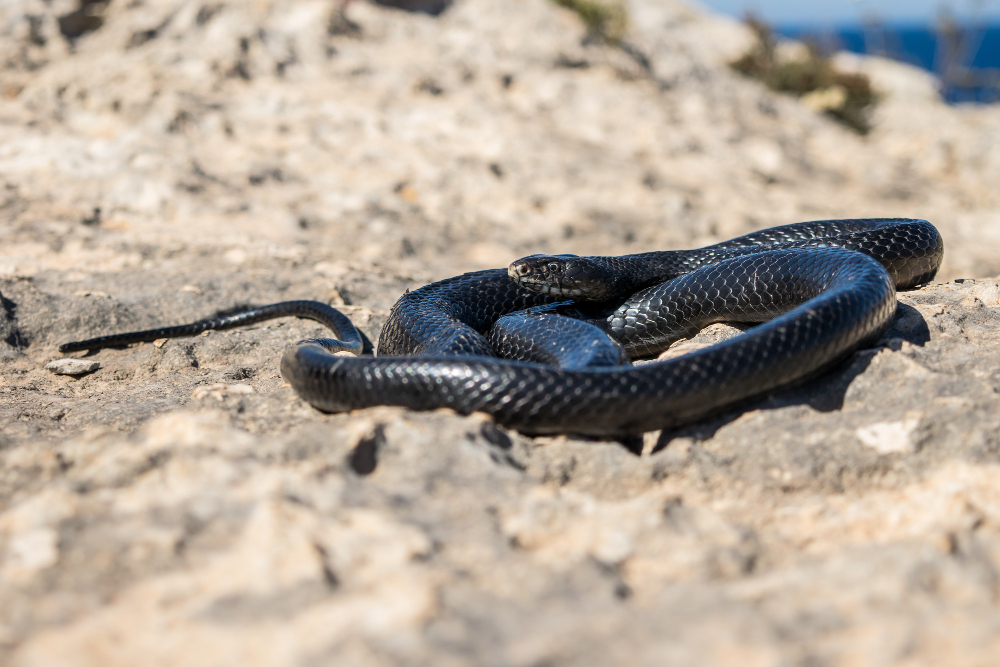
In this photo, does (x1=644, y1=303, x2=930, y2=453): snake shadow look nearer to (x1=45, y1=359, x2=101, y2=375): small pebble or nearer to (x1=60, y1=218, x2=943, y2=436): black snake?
(x1=60, y1=218, x2=943, y2=436): black snake

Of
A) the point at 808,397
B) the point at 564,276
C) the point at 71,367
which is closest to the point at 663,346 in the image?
the point at 564,276

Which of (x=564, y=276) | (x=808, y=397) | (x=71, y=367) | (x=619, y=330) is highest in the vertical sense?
(x=808, y=397)

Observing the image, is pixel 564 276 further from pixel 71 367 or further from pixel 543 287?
pixel 71 367

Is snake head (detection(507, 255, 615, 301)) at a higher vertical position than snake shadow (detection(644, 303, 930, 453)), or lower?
lower

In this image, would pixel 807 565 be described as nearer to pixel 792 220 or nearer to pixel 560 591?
pixel 560 591

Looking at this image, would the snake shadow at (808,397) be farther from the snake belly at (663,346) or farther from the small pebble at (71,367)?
the small pebble at (71,367)

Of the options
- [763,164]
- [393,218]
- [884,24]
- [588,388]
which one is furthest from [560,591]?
[884,24]

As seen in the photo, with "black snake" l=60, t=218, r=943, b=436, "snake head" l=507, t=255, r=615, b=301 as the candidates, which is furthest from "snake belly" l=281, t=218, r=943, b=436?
"snake head" l=507, t=255, r=615, b=301
